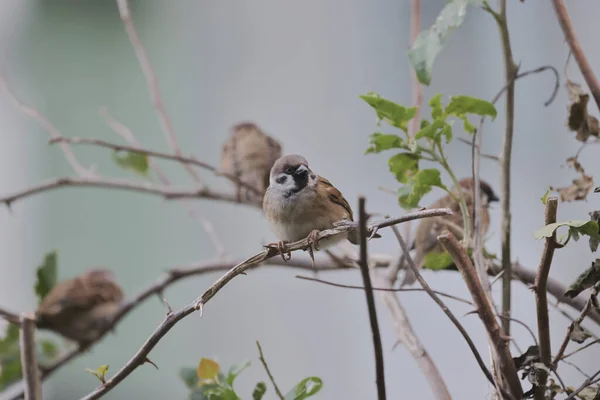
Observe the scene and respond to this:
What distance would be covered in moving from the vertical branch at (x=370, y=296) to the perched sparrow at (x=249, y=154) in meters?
2.03

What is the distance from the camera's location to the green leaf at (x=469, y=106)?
954 mm

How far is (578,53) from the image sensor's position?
1089mm

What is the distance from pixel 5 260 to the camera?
13.4 feet

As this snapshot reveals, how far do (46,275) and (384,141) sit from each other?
1488mm

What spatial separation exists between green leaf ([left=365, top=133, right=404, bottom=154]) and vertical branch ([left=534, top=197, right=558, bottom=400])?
0.25m

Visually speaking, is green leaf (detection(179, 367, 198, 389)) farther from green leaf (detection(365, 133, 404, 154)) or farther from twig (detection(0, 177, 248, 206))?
twig (detection(0, 177, 248, 206))

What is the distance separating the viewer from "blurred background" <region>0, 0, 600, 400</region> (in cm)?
264

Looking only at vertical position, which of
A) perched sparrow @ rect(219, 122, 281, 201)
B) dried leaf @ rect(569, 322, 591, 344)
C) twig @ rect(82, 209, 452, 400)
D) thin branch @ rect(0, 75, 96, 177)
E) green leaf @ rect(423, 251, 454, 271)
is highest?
perched sparrow @ rect(219, 122, 281, 201)

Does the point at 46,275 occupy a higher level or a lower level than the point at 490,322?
higher

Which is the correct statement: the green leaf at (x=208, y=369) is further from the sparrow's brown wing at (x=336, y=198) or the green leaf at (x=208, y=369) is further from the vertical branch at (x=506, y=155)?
the vertical branch at (x=506, y=155)

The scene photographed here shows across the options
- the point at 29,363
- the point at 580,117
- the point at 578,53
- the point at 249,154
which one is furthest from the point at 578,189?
the point at 249,154

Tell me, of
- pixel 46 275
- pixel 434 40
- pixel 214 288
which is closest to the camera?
pixel 214 288

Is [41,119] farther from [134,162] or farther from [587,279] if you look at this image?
[587,279]

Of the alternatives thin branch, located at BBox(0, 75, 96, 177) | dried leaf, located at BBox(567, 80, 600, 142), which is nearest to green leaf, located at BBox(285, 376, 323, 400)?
dried leaf, located at BBox(567, 80, 600, 142)
